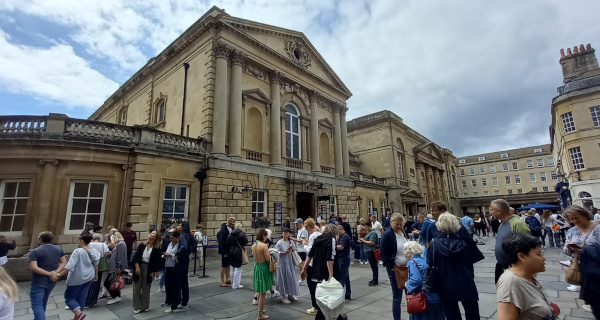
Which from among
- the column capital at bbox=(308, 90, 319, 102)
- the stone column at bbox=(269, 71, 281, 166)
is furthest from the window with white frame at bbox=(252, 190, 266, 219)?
the column capital at bbox=(308, 90, 319, 102)

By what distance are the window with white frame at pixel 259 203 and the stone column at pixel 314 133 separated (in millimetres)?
4945

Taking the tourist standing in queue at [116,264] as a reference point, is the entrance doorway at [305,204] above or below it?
above

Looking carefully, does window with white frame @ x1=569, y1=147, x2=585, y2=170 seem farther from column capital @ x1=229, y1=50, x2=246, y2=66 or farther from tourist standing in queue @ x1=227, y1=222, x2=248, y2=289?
tourist standing in queue @ x1=227, y1=222, x2=248, y2=289

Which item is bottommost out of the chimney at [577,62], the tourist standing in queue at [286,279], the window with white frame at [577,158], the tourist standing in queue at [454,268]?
the tourist standing in queue at [286,279]

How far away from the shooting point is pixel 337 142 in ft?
74.6

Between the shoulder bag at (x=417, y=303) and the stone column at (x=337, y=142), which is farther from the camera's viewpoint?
the stone column at (x=337, y=142)

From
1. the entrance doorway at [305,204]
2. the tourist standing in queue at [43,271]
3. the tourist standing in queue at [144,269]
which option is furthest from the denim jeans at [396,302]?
the entrance doorway at [305,204]

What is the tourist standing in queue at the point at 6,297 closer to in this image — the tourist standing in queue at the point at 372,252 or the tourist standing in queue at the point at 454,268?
the tourist standing in queue at the point at 454,268

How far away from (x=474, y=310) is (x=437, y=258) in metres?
0.72

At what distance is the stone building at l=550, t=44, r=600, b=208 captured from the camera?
2222cm

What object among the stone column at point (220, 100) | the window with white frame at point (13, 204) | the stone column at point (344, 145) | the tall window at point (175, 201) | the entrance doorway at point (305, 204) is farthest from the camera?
the stone column at point (344, 145)

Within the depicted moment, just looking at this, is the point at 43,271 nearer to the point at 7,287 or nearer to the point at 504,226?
the point at 7,287

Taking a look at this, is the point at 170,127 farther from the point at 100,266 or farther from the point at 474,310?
the point at 474,310

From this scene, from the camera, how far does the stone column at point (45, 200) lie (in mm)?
9914
